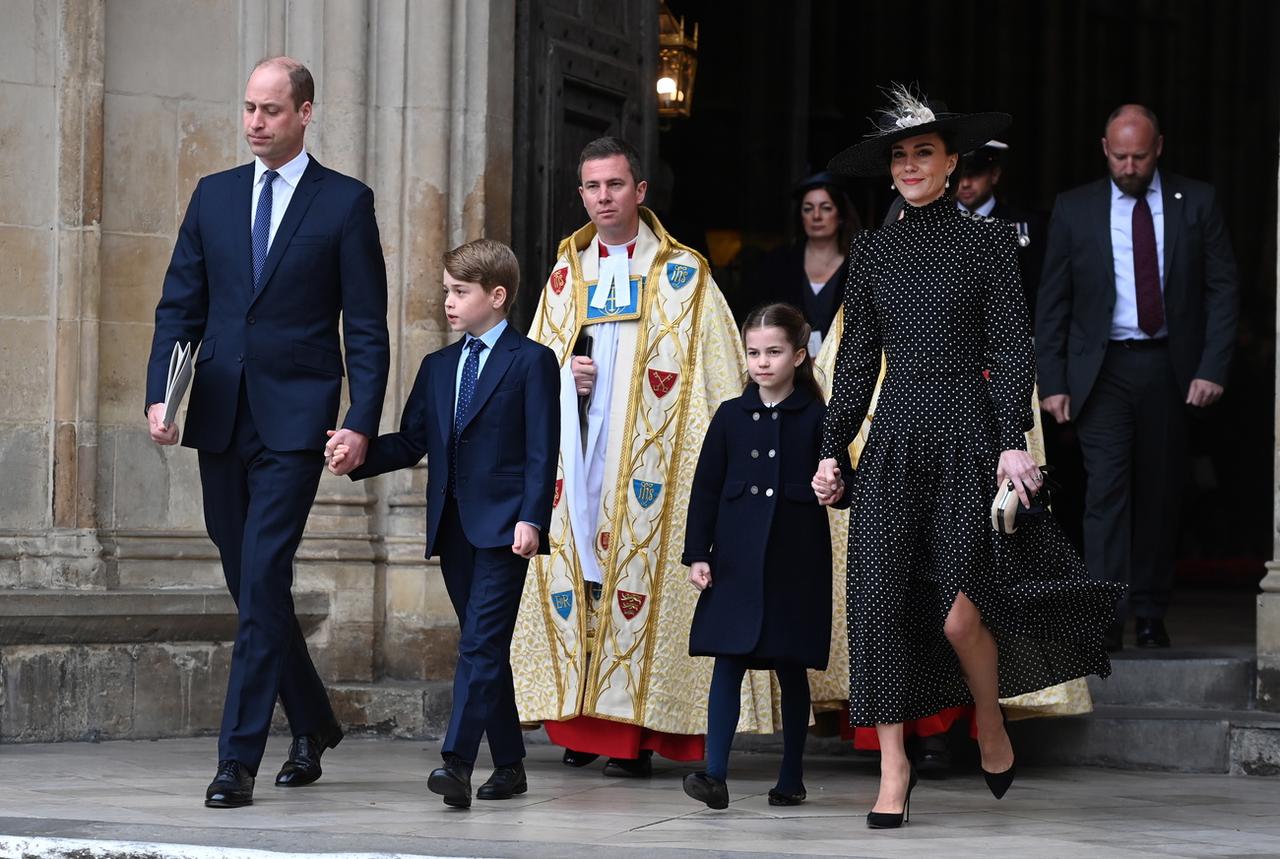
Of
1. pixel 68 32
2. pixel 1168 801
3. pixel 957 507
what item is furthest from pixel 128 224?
pixel 1168 801

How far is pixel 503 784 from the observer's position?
642 cm

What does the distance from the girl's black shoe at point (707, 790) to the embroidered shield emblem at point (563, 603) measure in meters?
1.13

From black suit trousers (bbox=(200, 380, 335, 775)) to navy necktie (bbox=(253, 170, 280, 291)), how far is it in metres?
0.37

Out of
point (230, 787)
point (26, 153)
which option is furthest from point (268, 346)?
Answer: point (26, 153)

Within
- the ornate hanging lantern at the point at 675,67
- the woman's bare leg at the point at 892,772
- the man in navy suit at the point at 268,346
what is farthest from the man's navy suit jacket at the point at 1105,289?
the ornate hanging lantern at the point at 675,67

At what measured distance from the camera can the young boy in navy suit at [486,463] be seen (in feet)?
20.5

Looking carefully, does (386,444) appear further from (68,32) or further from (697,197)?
(697,197)

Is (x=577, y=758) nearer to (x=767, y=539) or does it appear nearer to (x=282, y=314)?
(x=767, y=539)

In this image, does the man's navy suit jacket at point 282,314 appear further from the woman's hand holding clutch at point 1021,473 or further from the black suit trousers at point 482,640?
the woman's hand holding clutch at point 1021,473

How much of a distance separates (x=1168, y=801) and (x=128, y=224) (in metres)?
4.34

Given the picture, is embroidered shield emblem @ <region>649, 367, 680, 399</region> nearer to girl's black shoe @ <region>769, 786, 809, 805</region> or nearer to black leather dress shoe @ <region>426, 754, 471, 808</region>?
girl's black shoe @ <region>769, 786, 809, 805</region>

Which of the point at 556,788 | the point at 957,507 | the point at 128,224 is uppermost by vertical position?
the point at 128,224

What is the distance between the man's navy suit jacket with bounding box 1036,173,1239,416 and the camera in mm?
8391

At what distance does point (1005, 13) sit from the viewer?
57.4ft
